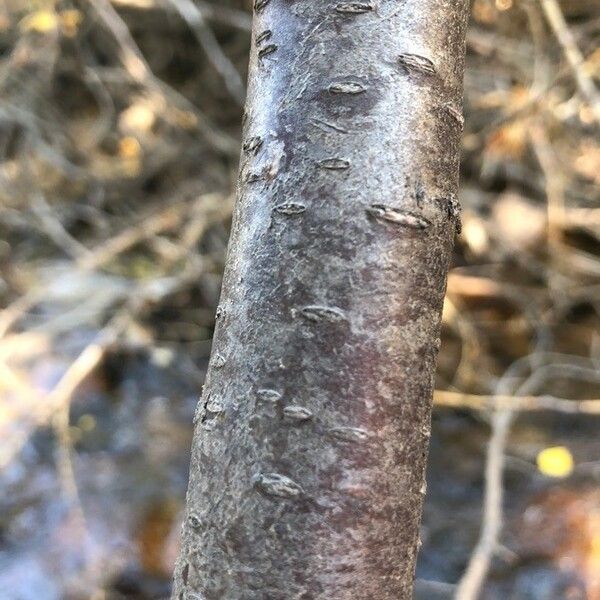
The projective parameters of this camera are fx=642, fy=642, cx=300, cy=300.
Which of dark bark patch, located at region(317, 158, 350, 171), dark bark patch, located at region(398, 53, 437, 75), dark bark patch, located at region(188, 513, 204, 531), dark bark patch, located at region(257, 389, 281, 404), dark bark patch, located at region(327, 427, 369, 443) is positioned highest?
dark bark patch, located at region(398, 53, 437, 75)

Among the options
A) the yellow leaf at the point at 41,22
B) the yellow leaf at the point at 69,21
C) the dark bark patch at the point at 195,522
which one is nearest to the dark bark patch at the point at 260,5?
the dark bark patch at the point at 195,522

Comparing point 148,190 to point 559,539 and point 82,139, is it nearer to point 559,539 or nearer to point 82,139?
point 82,139

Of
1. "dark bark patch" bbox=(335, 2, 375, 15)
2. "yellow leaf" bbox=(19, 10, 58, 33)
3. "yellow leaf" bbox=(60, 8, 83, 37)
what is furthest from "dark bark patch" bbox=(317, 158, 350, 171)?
"yellow leaf" bbox=(60, 8, 83, 37)

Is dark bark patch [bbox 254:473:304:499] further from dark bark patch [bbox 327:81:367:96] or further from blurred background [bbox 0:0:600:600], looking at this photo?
blurred background [bbox 0:0:600:600]

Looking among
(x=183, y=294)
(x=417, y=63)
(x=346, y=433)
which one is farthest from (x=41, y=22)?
(x=346, y=433)

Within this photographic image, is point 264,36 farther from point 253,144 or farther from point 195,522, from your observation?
point 195,522

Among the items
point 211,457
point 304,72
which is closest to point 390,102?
point 304,72
